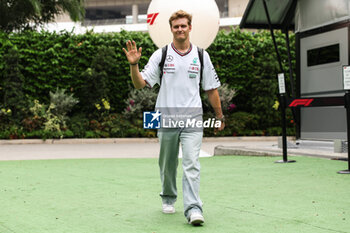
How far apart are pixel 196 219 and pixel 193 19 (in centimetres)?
644

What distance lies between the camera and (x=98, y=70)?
20047 millimetres

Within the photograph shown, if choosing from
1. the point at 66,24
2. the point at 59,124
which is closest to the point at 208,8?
the point at 59,124

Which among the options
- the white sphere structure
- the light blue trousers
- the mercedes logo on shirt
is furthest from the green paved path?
the white sphere structure

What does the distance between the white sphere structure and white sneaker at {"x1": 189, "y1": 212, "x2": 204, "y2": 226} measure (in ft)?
20.5

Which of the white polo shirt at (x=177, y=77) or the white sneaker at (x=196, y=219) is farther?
the white polo shirt at (x=177, y=77)

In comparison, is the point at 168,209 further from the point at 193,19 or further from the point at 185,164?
the point at 193,19

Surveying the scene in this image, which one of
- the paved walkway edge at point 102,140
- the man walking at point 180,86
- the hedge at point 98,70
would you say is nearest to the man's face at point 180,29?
the man walking at point 180,86

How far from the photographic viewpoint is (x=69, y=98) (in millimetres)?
19422

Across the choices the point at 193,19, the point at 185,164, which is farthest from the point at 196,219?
the point at 193,19

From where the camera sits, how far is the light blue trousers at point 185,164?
4648 millimetres

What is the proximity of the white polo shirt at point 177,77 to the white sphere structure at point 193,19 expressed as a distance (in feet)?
17.9

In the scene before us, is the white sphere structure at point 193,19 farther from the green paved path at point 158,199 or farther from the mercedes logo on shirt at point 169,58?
the mercedes logo on shirt at point 169,58

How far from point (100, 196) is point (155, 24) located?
5064 millimetres

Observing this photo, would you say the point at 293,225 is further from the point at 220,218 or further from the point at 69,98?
the point at 69,98
